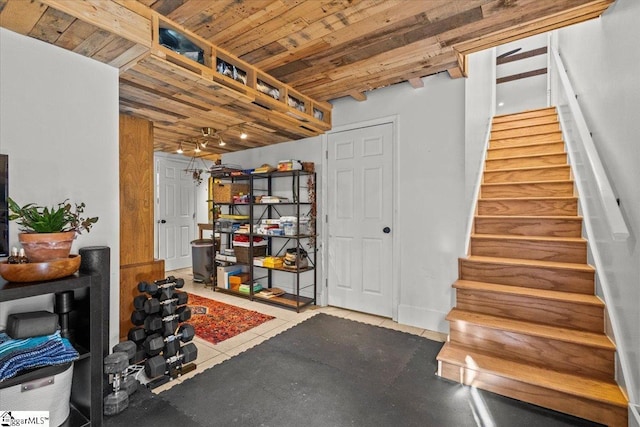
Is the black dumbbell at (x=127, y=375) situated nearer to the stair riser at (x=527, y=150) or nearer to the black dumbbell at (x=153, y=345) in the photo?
the black dumbbell at (x=153, y=345)

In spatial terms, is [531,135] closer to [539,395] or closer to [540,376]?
[540,376]

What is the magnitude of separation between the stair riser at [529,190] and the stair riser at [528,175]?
188 mm

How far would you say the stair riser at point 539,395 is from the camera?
165 centimetres

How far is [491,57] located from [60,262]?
15.9 feet

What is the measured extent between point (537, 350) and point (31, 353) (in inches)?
Result: 110

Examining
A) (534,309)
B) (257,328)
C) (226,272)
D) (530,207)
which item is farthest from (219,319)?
(530,207)

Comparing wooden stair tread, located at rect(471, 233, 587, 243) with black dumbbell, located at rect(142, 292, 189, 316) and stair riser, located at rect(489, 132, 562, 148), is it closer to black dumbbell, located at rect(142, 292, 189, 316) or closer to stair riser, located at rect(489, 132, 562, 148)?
stair riser, located at rect(489, 132, 562, 148)

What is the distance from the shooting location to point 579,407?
5.62 feet

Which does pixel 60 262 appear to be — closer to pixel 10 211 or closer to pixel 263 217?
pixel 10 211

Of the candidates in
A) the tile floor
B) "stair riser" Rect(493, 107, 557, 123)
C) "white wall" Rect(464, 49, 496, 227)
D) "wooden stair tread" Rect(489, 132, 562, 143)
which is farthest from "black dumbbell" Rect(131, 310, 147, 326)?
"stair riser" Rect(493, 107, 557, 123)

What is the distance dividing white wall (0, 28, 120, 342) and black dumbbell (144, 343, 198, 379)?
33 centimetres

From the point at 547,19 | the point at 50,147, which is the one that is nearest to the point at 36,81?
the point at 50,147

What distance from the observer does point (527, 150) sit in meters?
3.74

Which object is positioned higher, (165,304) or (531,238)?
(531,238)
